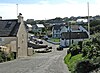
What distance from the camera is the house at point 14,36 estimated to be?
5853 centimetres

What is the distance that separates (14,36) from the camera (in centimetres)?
5862

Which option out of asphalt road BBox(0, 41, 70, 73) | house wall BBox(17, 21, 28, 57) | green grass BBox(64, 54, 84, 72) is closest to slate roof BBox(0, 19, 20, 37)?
house wall BBox(17, 21, 28, 57)

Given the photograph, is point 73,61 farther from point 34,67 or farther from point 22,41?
point 22,41

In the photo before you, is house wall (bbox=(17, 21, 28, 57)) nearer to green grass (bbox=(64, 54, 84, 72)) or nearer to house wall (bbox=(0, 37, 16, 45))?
house wall (bbox=(0, 37, 16, 45))

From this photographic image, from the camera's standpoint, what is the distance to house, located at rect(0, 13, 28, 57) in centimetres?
5853

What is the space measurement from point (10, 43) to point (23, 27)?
5.62m

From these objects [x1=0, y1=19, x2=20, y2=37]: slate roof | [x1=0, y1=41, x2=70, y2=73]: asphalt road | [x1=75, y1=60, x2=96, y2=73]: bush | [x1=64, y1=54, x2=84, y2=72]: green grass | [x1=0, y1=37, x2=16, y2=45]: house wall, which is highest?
[x1=0, y1=19, x2=20, y2=37]: slate roof

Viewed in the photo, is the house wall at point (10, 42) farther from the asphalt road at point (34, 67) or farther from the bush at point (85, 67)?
the bush at point (85, 67)

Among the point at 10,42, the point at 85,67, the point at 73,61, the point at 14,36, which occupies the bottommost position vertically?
the point at 73,61

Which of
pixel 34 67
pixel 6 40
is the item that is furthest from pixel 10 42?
pixel 34 67

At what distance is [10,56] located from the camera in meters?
52.3

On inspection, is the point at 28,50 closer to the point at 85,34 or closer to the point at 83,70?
the point at 85,34

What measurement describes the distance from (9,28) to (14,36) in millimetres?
2391

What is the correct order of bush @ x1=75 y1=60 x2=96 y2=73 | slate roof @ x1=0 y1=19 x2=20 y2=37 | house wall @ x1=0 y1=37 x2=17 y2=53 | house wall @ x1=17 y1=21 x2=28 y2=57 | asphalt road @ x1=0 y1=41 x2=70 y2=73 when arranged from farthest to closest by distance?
house wall @ x1=17 y1=21 x2=28 y2=57 → slate roof @ x1=0 y1=19 x2=20 y2=37 → house wall @ x1=0 y1=37 x2=17 y2=53 → asphalt road @ x1=0 y1=41 x2=70 y2=73 → bush @ x1=75 y1=60 x2=96 y2=73
